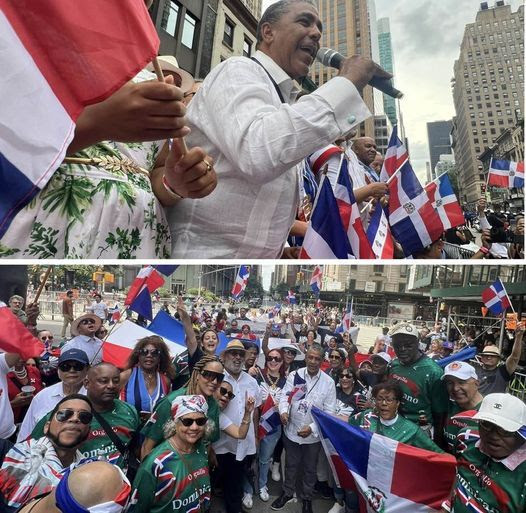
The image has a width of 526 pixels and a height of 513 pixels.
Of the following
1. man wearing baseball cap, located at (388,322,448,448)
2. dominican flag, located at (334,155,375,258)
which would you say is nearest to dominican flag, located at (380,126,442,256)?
dominican flag, located at (334,155,375,258)

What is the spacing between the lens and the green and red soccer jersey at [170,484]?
1945 millimetres

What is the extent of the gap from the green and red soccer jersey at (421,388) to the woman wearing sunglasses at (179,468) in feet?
2.99

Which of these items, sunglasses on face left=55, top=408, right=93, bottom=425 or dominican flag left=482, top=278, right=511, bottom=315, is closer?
dominican flag left=482, top=278, right=511, bottom=315

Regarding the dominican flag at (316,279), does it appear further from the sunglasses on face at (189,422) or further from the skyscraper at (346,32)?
the sunglasses on face at (189,422)

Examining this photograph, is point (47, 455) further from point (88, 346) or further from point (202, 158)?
point (202, 158)

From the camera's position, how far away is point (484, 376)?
6.44 ft

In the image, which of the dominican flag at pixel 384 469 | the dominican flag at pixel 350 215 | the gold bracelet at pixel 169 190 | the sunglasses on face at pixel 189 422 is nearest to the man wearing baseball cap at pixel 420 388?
the dominican flag at pixel 384 469

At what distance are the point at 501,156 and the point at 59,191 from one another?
1593 mm

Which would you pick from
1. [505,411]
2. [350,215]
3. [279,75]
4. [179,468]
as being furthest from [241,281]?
[505,411]

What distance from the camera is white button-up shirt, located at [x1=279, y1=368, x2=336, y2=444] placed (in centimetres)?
212

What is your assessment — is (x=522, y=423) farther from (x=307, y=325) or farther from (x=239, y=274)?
(x=239, y=274)

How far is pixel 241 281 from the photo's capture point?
1.75 m

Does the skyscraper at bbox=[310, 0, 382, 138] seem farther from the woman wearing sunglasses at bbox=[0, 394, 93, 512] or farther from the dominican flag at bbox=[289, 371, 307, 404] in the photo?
the woman wearing sunglasses at bbox=[0, 394, 93, 512]

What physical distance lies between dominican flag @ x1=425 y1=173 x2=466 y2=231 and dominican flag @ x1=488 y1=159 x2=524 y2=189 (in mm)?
187
